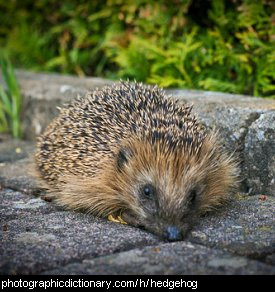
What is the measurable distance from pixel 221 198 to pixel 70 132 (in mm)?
1342

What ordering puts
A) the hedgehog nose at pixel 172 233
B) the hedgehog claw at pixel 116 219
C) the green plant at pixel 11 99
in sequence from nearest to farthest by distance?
the hedgehog nose at pixel 172 233 < the hedgehog claw at pixel 116 219 < the green plant at pixel 11 99

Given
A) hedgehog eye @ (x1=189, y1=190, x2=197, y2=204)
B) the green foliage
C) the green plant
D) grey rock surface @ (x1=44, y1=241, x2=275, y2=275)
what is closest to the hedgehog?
hedgehog eye @ (x1=189, y1=190, x2=197, y2=204)

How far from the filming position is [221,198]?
4656mm

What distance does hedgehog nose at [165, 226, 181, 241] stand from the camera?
12.5 ft

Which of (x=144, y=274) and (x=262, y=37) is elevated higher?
(x=262, y=37)

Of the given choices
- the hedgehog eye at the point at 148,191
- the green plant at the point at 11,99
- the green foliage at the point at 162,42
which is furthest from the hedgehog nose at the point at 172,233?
the green plant at the point at 11,99

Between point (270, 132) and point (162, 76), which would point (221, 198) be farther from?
point (162, 76)

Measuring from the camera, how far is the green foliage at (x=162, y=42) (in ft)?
20.2

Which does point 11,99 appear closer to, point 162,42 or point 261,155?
point 162,42

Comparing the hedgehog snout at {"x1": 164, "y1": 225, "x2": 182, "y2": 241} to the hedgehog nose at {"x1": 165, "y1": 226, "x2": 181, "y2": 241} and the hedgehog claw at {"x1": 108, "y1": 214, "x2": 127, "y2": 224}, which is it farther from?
the hedgehog claw at {"x1": 108, "y1": 214, "x2": 127, "y2": 224}

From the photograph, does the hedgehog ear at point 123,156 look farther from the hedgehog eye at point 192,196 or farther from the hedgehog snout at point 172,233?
the hedgehog snout at point 172,233

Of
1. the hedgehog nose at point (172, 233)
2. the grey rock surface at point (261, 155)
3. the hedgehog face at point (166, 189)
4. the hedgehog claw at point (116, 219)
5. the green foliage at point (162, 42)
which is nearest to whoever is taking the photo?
the hedgehog nose at point (172, 233)

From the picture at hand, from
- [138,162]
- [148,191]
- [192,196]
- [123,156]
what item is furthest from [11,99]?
[192,196]

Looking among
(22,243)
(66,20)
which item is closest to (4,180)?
(22,243)
